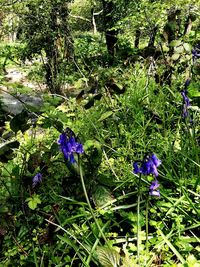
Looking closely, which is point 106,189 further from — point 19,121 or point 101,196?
point 19,121

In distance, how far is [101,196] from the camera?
4.80ft

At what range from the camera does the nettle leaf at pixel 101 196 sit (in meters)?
1.46

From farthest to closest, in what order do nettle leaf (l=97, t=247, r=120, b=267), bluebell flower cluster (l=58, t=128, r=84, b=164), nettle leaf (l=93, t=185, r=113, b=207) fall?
nettle leaf (l=93, t=185, r=113, b=207)
bluebell flower cluster (l=58, t=128, r=84, b=164)
nettle leaf (l=97, t=247, r=120, b=267)

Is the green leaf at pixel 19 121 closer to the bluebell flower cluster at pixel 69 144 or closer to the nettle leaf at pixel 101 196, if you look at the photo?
the bluebell flower cluster at pixel 69 144

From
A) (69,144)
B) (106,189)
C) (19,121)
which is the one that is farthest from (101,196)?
(19,121)

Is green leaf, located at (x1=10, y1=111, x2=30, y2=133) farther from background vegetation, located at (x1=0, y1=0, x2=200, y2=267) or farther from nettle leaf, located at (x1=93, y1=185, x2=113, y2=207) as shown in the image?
nettle leaf, located at (x1=93, y1=185, x2=113, y2=207)

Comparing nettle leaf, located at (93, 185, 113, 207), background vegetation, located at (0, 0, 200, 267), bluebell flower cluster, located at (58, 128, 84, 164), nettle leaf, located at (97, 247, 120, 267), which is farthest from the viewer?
nettle leaf, located at (93, 185, 113, 207)

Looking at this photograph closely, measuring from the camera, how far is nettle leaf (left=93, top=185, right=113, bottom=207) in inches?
57.6

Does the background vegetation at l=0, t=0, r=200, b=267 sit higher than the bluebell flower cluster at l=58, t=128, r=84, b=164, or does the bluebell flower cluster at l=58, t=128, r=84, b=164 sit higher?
the bluebell flower cluster at l=58, t=128, r=84, b=164

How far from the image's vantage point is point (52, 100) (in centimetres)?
157

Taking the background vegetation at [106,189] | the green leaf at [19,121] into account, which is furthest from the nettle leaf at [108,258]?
the green leaf at [19,121]

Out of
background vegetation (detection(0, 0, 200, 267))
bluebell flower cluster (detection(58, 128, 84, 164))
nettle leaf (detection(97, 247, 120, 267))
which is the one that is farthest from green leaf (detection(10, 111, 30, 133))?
nettle leaf (detection(97, 247, 120, 267))

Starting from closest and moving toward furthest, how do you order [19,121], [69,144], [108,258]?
[108,258] → [69,144] → [19,121]

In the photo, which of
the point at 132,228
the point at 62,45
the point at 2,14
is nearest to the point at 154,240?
the point at 132,228
